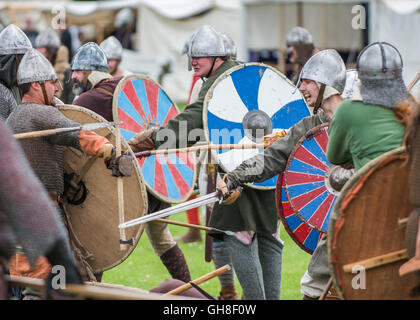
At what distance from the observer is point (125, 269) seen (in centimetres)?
664

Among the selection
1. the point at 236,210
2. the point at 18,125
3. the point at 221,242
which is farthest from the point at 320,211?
the point at 18,125

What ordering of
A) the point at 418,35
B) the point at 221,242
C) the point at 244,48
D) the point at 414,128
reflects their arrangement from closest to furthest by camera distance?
the point at 414,128
the point at 221,242
the point at 418,35
the point at 244,48

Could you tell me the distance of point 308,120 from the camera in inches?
173

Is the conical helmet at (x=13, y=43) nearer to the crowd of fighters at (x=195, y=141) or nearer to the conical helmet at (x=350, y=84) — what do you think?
the crowd of fighters at (x=195, y=141)

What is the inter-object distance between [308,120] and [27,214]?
2089mm

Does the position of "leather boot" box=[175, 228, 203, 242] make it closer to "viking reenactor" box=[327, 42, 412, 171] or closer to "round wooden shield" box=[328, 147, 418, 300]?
"viking reenactor" box=[327, 42, 412, 171]

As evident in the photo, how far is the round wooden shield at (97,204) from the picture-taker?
14.6 ft

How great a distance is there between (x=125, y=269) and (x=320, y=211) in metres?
2.75

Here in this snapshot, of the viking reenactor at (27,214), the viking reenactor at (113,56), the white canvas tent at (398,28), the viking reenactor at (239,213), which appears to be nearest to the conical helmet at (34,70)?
the viking reenactor at (239,213)

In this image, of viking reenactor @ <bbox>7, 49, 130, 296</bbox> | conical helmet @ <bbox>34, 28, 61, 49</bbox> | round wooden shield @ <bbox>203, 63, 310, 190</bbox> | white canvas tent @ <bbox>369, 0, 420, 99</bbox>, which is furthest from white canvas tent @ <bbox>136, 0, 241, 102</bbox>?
viking reenactor @ <bbox>7, 49, 130, 296</bbox>

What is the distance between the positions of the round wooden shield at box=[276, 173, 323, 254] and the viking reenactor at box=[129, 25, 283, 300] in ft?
0.99

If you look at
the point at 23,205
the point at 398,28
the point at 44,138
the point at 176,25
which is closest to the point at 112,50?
the point at 44,138

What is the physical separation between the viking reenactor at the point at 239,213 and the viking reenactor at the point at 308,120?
1.75 ft

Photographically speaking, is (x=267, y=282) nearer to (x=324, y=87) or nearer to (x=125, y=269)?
(x=324, y=87)
